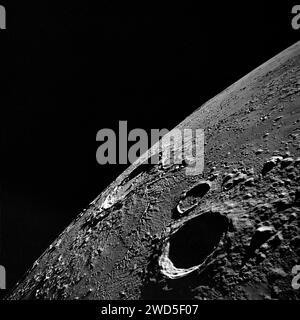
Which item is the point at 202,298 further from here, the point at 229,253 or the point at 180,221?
the point at 180,221

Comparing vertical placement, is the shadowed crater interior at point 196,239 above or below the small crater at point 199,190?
below

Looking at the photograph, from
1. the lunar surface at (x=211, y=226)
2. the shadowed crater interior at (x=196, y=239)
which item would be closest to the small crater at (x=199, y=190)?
the lunar surface at (x=211, y=226)

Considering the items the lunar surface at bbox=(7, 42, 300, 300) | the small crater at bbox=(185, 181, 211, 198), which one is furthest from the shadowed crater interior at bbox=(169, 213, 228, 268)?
the small crater at bbox=(185, 181, 211, 198)

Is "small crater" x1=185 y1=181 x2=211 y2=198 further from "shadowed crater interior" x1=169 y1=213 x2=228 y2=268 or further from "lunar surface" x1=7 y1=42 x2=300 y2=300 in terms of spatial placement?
"shadowed crater interior" x1=169 y1=213 x2=228 y2=268

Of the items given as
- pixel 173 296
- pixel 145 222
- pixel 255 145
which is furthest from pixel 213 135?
pixel 173 296

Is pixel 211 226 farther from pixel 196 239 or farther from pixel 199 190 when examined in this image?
pixel 199 190

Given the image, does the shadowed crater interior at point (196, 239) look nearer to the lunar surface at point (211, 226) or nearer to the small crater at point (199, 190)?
the lunar surface at point (211, 226)

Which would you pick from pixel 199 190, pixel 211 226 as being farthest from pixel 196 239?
pixel 199 190
